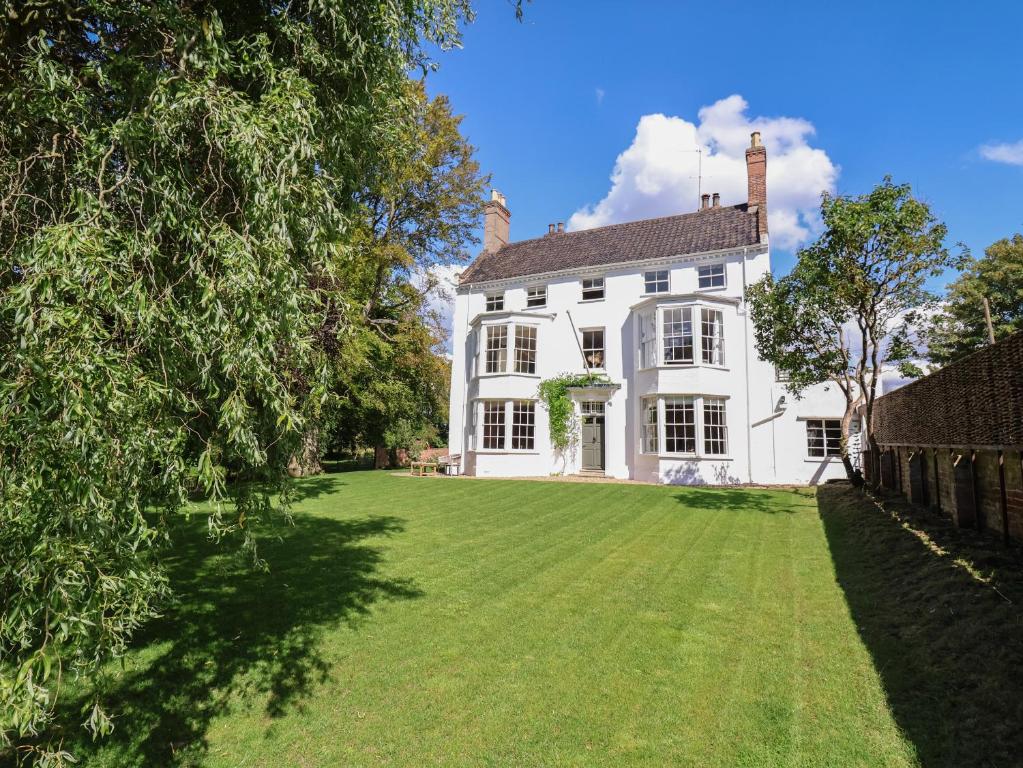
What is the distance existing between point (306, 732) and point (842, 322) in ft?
47.3

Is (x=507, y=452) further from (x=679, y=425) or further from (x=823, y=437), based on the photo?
(x=823, y=437)

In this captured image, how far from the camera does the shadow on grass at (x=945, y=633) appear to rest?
3734 millimetres

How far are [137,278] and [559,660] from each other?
4726 mm

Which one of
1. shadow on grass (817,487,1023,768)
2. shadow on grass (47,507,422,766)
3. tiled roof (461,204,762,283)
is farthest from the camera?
tiled roof (461,204,762,283)

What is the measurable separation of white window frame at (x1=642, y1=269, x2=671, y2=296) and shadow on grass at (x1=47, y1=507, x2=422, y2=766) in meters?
17.2

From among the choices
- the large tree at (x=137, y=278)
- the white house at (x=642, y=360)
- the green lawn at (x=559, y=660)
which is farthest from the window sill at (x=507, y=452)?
the large tree at (x=137, y=278)

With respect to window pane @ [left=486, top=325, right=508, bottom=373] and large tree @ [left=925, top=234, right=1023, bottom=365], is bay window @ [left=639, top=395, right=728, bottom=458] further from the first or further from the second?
large tree @ [left=925, top=234, right=1023, bottom=365]

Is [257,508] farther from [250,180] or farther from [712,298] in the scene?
[712,298]

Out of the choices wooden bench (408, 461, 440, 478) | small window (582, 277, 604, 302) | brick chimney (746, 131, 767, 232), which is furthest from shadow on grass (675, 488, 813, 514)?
brick chimney (746, 131, 767, 232)

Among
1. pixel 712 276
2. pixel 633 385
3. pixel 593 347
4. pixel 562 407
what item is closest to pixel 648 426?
pixel 633 385

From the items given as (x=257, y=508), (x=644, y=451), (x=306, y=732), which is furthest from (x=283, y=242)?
(x=644, y=451)

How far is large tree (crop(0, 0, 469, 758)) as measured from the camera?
2922 mm

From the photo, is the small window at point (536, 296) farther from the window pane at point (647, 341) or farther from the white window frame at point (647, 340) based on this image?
the window pane at point (647, 341)

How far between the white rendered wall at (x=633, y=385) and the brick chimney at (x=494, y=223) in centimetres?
362
